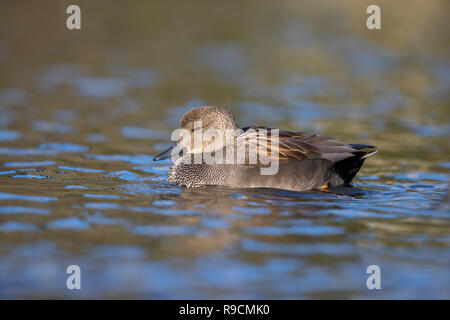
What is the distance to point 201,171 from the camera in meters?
8.57

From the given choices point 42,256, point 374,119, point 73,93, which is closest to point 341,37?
point 374,119

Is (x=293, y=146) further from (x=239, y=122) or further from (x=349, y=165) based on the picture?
(x=239, y=122)

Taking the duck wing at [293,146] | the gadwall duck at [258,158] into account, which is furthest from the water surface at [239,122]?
the duck wing at [293,146]

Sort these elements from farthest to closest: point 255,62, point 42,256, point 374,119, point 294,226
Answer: point 255,62 → point 374,119 → point 294,226 → point 42,256

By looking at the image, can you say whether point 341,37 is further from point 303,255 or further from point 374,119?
point 303,255

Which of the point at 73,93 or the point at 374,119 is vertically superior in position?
the point at 73,93

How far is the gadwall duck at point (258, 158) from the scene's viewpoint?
829cm

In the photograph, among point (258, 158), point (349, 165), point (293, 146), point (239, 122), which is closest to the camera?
point (258, 158)

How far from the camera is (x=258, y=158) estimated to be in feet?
27.1

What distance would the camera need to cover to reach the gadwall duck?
829cm

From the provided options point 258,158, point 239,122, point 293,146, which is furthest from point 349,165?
point 239,122

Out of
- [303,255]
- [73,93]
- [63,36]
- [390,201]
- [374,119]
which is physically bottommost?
[303,255]

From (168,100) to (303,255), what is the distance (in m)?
8.25

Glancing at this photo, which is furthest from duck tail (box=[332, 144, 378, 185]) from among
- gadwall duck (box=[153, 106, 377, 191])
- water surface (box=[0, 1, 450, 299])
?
water surface (box=[0, 1, 450, 299])
